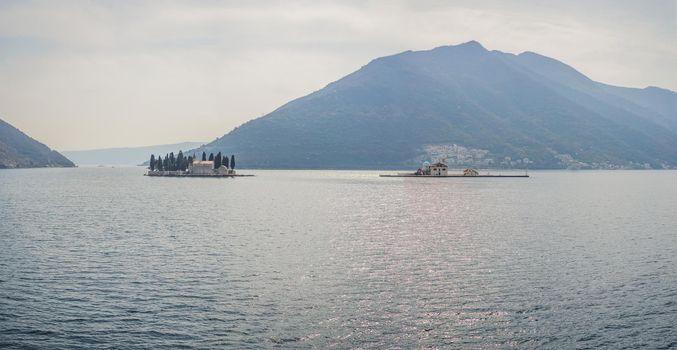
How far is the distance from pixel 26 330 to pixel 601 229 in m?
110

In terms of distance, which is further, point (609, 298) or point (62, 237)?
point (62, 237)

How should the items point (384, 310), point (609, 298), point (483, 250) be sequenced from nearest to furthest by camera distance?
point (384, 310) → point (609, 298) → point (483, 250)

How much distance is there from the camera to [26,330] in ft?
155

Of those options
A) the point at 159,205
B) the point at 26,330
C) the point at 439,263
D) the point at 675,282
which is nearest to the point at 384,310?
the point at 439,263

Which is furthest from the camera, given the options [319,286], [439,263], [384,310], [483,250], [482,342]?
[483,250]

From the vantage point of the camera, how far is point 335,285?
208 ft

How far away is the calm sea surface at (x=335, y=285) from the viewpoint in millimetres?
46438

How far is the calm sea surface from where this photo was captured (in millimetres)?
46438

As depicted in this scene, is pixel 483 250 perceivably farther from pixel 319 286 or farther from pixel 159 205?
pixel 159 205

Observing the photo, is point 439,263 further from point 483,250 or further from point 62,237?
point 62,237

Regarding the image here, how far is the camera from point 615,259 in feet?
265

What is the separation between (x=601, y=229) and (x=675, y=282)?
5444cm

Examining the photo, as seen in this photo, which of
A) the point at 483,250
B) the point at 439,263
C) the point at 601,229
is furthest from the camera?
the point at 601,229

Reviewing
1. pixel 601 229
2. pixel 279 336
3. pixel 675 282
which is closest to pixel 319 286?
pixel 279 336
